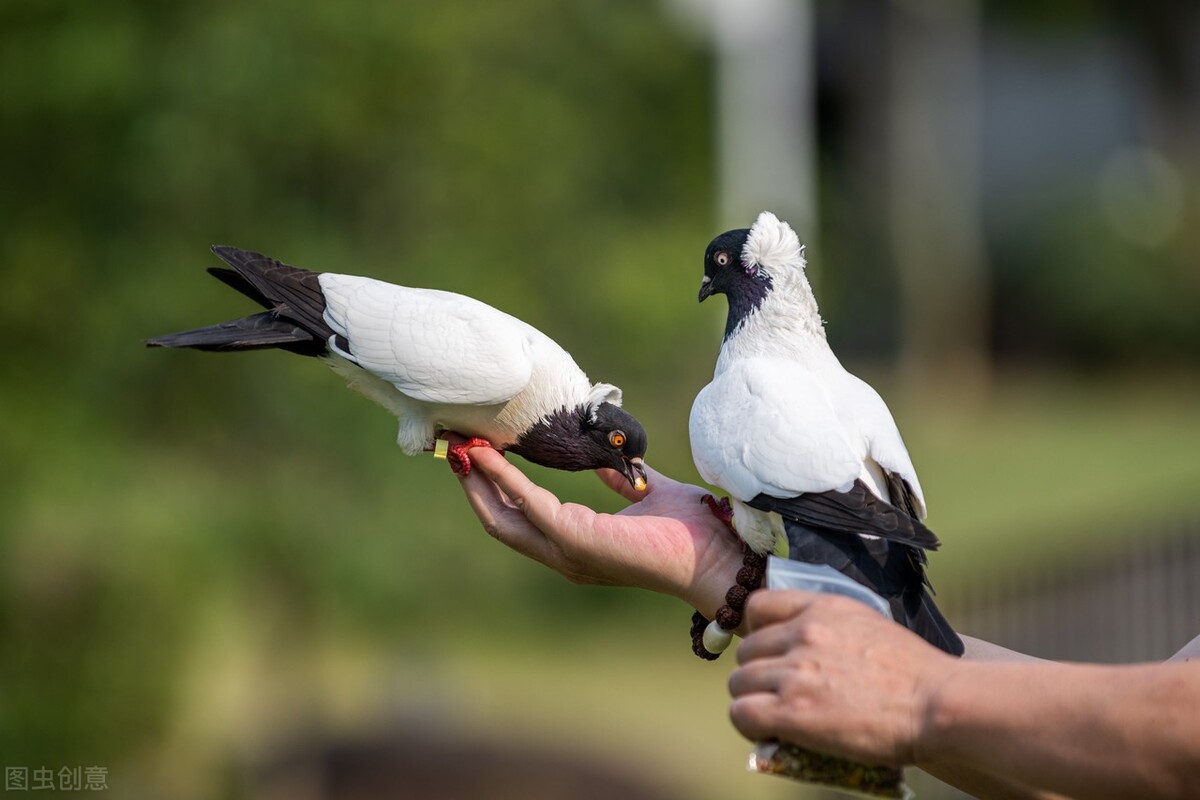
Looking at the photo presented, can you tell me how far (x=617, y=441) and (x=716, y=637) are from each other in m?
0.69

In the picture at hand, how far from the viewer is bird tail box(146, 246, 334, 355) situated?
12.0ft

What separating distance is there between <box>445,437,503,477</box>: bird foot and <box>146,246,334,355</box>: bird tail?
0.47m

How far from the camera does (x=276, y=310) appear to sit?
372 cm

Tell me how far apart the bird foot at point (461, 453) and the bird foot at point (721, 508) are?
0.68 m

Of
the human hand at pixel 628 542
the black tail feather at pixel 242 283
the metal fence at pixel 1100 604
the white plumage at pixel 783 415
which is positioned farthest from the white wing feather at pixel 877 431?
the metal fence at pixel 1100 604

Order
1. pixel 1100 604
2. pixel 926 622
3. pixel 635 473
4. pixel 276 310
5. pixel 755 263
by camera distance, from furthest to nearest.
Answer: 1. pixel 1100 604
2. pixel 635 473
3. pixel 276 310
4. pixel 755 263
5. pixel 926 622

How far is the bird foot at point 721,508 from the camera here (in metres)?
3.45

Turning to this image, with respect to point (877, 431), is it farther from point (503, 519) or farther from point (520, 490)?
point (503, 519)

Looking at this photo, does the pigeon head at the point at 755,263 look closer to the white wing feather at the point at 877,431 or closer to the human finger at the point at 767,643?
the white wing feather at the point at 877,431

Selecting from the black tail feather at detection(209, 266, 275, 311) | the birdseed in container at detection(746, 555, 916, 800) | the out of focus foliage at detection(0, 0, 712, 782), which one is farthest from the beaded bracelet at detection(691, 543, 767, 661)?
the out of focus foliage at detection(0, 0, 712, 782)

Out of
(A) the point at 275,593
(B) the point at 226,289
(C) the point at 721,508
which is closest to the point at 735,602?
(C) the point at 721,508

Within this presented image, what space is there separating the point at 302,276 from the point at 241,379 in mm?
2761

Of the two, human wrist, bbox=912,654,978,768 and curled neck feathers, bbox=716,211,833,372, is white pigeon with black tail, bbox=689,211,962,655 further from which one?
human wrist, bbox=912,654,978,768

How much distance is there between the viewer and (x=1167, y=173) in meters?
21.6
